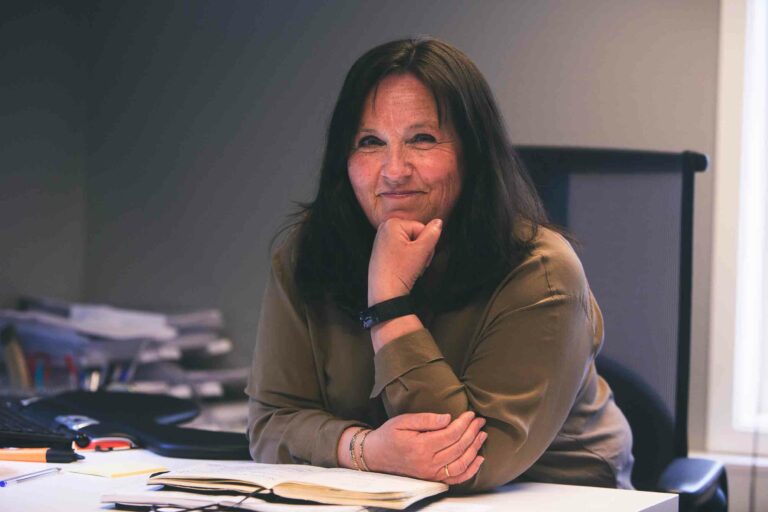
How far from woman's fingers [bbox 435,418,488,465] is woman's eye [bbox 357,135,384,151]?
0.45 metres

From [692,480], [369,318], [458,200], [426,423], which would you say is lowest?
[692,480]

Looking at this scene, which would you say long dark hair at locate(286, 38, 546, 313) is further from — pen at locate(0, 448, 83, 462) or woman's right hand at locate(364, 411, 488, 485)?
pen at locate(0, 448, 83, 462)

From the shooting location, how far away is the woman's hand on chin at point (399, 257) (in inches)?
54.5

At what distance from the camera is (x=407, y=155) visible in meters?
1.45

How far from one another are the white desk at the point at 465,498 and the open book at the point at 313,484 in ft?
0.12

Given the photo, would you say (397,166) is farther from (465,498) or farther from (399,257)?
(465,498)

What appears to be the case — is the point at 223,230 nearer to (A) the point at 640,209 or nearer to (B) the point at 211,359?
(B) the point at 211,359

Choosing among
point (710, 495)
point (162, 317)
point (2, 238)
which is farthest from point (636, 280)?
point (2, 238)

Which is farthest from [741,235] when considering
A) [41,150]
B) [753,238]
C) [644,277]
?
[41,150]

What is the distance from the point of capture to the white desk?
1159 millimetres

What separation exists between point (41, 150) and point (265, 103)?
68 centimetres

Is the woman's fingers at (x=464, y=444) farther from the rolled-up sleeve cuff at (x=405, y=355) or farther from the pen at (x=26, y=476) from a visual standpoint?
the pen at (x=26, y=476)

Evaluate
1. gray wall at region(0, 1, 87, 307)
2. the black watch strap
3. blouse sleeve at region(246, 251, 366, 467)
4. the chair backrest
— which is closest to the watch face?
the black watch strap

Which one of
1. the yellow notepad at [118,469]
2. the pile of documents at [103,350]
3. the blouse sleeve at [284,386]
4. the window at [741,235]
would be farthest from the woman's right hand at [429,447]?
the pile of documents at [103,350]
